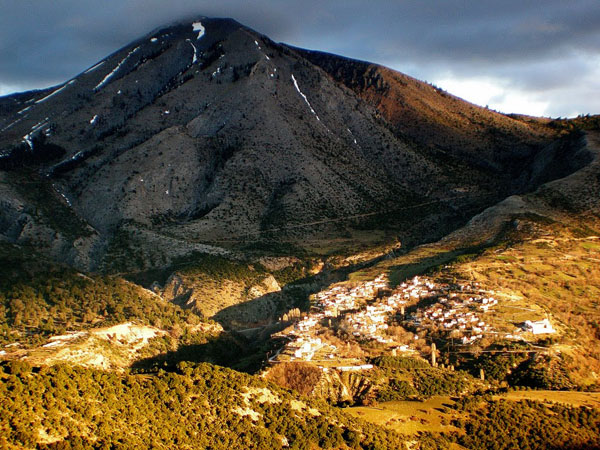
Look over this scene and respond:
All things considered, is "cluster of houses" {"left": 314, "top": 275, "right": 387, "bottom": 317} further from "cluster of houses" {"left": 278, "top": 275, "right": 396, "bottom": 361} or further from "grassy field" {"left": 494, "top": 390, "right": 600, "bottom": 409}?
"grassy field" {"left": 494, "top": 390, "right": 600, "bottom": 409}

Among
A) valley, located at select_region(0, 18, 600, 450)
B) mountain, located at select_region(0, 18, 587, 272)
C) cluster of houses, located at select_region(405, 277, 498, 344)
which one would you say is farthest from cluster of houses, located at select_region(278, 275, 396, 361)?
mountain, located at select_region(0, 18, 587, 272)

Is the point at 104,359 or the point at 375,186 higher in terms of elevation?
the point at 375,186

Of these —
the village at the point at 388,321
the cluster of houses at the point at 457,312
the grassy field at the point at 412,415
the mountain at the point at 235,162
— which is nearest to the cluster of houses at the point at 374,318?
the village at the point at 388,321

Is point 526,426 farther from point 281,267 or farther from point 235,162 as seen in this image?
point 235,162

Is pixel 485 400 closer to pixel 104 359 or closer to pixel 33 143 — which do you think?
pixel 104 359

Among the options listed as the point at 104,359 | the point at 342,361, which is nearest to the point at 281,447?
the point at 342,361

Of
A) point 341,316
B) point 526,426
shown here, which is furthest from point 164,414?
point 341,316

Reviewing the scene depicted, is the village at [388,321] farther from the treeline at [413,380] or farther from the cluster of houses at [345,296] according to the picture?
the treeline at [413,380]
